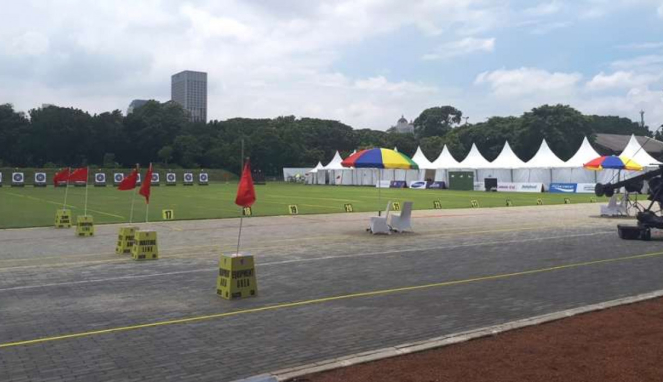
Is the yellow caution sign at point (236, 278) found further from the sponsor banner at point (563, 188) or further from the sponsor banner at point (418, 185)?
the sponsor banner at point (418, 185)

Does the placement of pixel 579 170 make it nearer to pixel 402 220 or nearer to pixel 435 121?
pixel 402 220

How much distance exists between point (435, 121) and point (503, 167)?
76.7 meters

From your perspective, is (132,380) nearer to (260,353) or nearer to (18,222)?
(260,353)

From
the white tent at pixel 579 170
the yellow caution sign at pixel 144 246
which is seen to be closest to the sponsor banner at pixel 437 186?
the white tent at pixel 579 170

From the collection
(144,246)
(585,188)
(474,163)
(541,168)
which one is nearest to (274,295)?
(144,246)

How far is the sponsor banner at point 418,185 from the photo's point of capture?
220 feet

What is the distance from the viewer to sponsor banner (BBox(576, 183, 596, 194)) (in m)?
52.7

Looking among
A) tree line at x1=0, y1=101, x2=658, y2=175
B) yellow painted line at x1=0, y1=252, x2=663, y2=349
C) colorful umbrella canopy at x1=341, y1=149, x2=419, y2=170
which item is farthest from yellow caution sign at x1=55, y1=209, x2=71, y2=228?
tree line at x1=0, y1=101, x2=658, y2=175

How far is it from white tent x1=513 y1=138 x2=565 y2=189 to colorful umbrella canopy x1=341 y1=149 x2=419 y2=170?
40.4 meters

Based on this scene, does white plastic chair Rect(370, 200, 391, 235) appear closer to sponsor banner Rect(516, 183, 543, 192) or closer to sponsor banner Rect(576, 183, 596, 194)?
sponsor banner Rect(576, 183, 596, 194)

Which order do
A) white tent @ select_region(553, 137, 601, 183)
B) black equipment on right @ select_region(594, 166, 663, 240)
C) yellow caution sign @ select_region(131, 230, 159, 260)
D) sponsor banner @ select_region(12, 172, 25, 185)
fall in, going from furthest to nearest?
1. sponsor banner @ select_region(12, 172, 25, 185)
2. white tent @ select_region(553, 137, 601, 183)
3. black equipment on right @ select_region(594, 166, 663, 240)
4. yellow caution sign @ select_region(131, 230, 159, 260)

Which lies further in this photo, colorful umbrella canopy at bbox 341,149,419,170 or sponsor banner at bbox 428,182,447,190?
sponsor banner at bbox 428,182,447,190

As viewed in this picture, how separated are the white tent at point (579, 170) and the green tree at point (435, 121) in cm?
7813

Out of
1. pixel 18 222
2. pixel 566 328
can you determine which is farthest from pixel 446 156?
pixel 566 328
